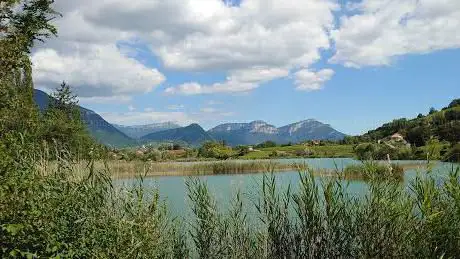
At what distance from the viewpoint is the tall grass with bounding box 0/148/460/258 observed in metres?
6.03

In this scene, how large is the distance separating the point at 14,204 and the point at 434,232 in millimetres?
5561

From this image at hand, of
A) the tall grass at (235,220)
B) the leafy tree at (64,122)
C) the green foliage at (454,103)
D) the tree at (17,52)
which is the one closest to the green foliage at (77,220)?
the tall grass at (235,220)

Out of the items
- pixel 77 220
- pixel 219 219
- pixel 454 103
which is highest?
pixel 454 103

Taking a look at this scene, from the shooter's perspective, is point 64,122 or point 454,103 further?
point 454,103

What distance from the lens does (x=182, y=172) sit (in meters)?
37.3

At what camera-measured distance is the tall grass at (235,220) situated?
6.03 m

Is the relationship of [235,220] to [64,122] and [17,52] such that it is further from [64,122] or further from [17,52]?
[64,122]

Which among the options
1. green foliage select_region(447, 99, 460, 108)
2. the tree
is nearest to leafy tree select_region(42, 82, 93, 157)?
the tree

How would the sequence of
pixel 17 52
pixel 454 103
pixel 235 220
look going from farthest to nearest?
pixel 454 103 → pixel 17 52 → pixel 235 220

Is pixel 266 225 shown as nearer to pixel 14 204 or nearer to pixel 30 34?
pixel 14 204

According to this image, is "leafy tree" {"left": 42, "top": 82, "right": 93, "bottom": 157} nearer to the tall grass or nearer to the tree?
the tree

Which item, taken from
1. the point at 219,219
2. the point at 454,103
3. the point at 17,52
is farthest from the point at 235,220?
the point at 454,103

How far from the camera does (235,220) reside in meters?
8.74

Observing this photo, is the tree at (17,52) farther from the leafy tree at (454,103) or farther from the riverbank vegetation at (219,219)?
the leafy tree at (454,103)
